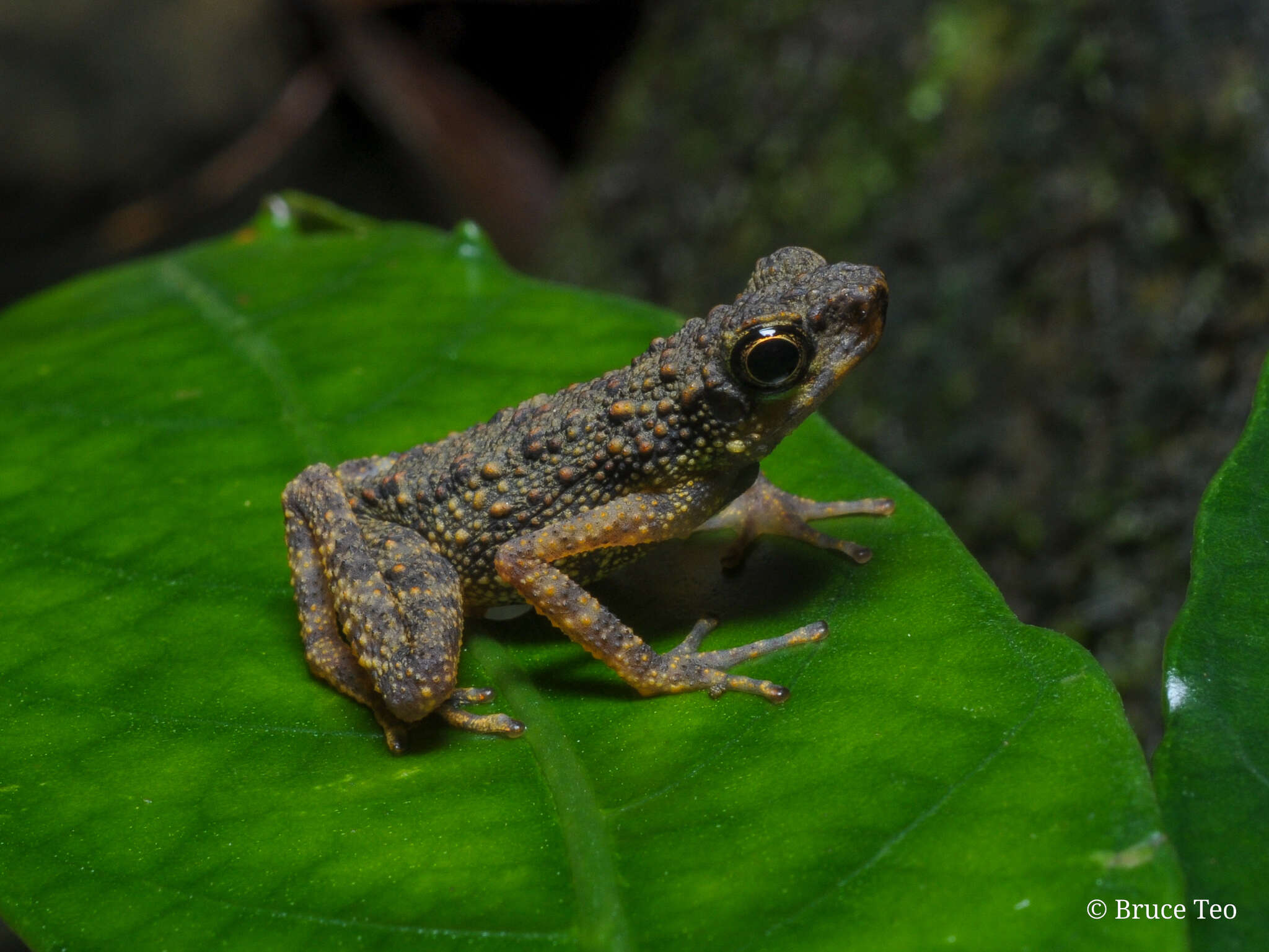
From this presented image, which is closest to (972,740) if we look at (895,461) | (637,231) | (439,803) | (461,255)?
(439,803)

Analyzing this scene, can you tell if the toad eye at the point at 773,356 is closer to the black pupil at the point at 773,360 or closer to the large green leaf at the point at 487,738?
the black pupil at the point at 773,360

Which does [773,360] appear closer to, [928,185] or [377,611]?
[377,611]

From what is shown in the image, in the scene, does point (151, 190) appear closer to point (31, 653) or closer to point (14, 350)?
point (14, 350)

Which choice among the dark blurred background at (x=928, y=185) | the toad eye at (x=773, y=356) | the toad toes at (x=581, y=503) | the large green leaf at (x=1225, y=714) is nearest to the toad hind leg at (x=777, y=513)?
the toad toes at (x=581, y=503)

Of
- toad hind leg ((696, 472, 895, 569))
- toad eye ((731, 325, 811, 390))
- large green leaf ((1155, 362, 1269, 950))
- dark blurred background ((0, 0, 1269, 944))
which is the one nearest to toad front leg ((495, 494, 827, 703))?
toad hind leg ((696, 472, 895, 569))

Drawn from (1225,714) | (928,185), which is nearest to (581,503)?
(1225,714)
